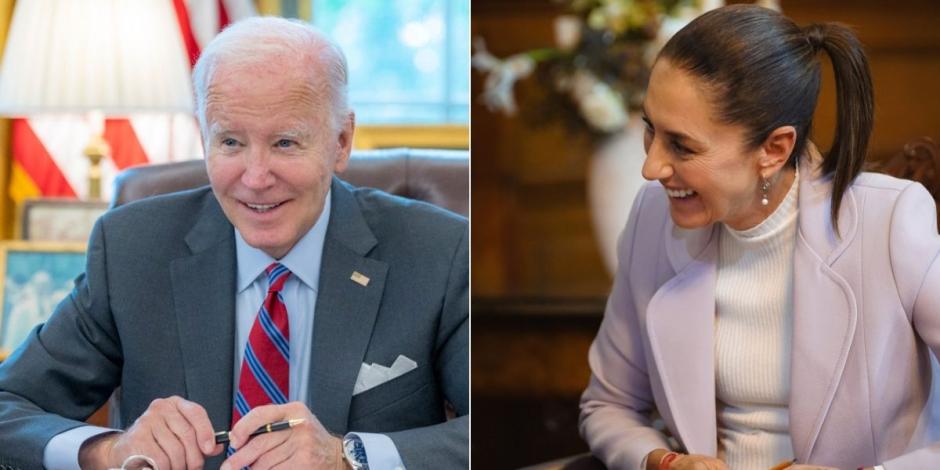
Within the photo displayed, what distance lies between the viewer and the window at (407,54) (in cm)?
169

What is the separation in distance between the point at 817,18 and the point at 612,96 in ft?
1.08

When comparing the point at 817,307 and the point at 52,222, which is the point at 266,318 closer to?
the point at 52,222

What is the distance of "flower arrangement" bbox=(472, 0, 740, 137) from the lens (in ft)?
5.57

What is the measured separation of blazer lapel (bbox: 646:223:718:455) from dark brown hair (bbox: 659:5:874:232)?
0.21 meters

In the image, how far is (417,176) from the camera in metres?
1.77

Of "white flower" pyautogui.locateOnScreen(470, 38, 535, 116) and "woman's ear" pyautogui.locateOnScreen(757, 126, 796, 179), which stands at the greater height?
"white flower" pyautogui.locateOnScreen(470, 38, 535, 116)

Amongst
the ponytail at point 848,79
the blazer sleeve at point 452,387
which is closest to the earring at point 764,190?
the ponytail at point 848,79

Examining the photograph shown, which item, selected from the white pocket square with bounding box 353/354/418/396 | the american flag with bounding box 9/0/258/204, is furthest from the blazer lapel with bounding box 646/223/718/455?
the american flag with bounding box 9/0/258/204

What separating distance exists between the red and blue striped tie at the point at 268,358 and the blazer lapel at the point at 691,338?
55 centimetres

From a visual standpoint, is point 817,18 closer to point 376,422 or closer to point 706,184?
point 706,184

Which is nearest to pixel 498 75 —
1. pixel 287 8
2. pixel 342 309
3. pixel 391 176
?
pixel 391 176

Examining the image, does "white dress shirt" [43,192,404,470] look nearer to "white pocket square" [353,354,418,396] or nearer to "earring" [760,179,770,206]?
"white pocket square" [353,354,418,396]

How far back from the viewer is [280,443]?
148cm

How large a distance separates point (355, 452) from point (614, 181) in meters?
0.58
